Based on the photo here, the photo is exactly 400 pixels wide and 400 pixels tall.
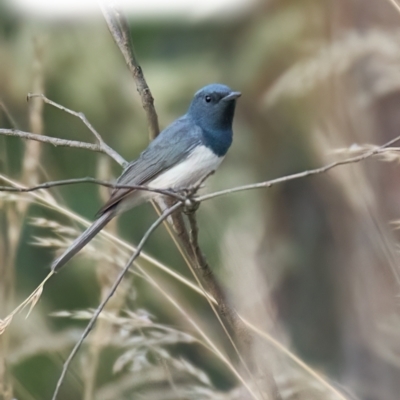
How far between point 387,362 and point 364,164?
0.30 meters

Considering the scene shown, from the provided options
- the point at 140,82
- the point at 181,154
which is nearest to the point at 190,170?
the point at 181,154

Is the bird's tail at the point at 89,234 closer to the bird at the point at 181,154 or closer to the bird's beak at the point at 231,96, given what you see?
the bird at the point at 181,154

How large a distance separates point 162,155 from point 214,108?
0.09 metres

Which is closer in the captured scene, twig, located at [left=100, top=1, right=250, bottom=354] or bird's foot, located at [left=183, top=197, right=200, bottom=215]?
bird's foot, located at [left=183, top=197, right=200, bottom=215]

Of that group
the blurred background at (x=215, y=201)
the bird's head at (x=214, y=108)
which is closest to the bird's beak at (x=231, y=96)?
the bird's head at (x=214, y=108)

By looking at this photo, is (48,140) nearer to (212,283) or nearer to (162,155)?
(162,155)

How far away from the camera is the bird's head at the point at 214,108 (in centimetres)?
71

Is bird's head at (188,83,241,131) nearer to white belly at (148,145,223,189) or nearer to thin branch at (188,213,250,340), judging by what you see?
white belly at (148,145,223,189)

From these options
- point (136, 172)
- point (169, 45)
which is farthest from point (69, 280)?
point (169, 45)

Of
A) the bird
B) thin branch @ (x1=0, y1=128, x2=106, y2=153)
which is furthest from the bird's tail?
thin branch @ (x1=0, y1=128, x2=106, y2=153)

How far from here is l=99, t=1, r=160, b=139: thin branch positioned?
65 cm

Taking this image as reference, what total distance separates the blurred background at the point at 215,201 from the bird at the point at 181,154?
81 millimetres

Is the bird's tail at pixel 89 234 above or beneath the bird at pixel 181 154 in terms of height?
beneath

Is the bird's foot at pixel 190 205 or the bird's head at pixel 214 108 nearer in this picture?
the bird's foot at pixel 190 205
